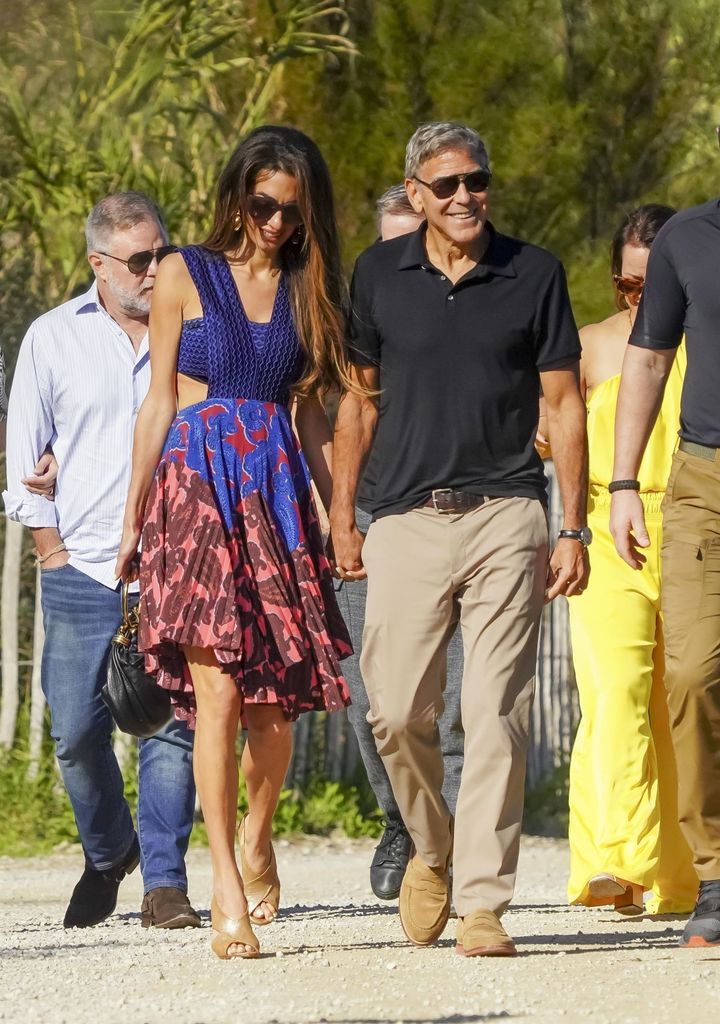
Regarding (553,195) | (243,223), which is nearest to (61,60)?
(553,195)

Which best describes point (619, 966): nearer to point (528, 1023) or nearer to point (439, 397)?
point (528, 1023)

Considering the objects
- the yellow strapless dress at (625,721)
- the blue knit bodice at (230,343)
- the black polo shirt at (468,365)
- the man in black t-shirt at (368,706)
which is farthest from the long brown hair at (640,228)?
the blue knit bodice at (230,343)

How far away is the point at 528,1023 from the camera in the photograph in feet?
12.9

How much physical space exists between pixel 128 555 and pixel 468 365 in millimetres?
994

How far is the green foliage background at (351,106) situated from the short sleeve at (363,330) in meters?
4.30

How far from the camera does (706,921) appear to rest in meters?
4.98

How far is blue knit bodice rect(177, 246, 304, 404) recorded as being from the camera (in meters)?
5.04

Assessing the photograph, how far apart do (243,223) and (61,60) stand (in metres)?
6.59

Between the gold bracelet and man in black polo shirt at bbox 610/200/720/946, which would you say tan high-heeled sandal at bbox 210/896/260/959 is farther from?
the gold bracelet

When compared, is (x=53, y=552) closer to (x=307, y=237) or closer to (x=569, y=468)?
(x=307, y=237)

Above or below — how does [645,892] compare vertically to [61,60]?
below

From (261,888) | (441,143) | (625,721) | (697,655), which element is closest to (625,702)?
(625,721)

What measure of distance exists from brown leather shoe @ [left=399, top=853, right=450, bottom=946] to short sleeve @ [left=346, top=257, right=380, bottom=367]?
4.19 feet

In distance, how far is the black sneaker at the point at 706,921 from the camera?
4965mm
